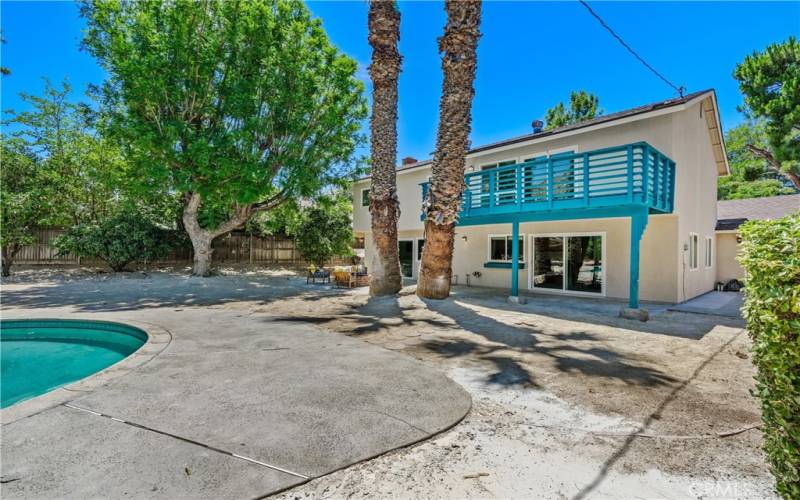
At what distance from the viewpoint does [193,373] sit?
4.86 meters

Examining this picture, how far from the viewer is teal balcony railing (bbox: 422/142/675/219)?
31.3ft

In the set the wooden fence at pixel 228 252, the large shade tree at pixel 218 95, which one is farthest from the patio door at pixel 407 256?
the wooden fence at pixel 228 252

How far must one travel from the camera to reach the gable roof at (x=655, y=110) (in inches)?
444

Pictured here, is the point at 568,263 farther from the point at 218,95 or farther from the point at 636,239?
the point at 218,95

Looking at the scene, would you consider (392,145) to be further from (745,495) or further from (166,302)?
(745,495)

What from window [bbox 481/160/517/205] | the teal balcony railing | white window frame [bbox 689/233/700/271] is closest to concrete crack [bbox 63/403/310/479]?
the teal balcony railing

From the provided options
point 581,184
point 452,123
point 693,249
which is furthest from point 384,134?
point 693,249

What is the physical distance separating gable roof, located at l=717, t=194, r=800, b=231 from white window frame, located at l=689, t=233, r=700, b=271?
3.82 metres

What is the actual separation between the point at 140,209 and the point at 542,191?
20731 millimetres

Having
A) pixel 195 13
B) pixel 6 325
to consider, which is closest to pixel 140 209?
pixel 195 13

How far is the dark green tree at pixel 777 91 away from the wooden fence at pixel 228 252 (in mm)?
24869

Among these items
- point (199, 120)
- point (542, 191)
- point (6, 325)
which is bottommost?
point (6, 325)

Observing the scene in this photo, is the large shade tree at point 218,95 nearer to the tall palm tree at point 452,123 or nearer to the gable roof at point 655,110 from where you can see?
the gable roof at point 655,110

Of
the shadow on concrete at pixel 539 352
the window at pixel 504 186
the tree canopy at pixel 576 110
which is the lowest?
the shadow on concrete at pixel 539 352
